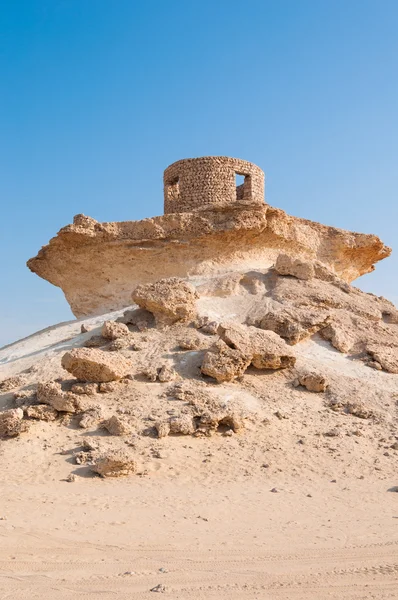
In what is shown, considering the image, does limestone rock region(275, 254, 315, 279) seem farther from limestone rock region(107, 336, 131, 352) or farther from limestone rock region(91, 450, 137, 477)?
limestone rock region(91, 450, 137, 477)

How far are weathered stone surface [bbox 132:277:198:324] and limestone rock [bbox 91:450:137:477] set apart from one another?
403 centimetres

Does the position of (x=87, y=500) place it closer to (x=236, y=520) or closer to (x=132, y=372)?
(x=236, y=520)

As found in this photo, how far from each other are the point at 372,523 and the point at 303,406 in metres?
Answer: 3.59

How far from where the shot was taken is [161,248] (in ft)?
45.2

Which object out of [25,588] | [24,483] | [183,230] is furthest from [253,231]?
[25,588]

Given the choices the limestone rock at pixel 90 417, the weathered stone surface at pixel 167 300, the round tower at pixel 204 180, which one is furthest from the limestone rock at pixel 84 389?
the round tower at pixel 204 180

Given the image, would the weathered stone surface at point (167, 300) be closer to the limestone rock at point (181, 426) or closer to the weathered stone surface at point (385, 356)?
the limestone rock at point (181, 426)

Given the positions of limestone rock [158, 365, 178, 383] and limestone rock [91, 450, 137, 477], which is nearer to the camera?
limestone rock [91, 450, 137, 477]

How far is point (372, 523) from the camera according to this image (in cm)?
563

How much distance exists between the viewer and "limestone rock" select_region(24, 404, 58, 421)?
8.40 metres

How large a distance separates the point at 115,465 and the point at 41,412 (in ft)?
6.43

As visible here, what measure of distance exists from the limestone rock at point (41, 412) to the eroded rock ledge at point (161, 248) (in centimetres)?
563

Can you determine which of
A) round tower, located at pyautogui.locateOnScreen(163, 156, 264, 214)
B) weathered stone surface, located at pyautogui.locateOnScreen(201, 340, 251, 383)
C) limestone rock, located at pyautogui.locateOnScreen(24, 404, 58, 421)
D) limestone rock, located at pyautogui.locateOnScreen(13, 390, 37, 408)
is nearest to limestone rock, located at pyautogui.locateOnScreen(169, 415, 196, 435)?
weathered stone surface, located at pyautogui.locateOnScreen(201, 340, 251, 383)

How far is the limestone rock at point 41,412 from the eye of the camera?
8.40 metres
